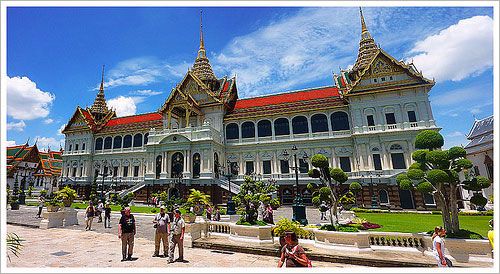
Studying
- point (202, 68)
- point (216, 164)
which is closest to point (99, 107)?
point (202, 68)

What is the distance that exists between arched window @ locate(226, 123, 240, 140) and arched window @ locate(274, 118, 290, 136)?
4.96 meters

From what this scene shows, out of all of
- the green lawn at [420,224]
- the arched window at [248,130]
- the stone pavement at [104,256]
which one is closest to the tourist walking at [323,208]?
the green lawn at [420,224]

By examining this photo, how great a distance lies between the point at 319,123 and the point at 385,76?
331 inches

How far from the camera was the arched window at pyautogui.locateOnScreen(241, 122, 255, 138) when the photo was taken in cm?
3159

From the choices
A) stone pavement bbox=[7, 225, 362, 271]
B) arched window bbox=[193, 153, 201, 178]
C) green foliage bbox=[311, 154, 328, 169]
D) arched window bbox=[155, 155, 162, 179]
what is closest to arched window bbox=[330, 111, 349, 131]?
arched window bbox=[193, 153, 201, 178]

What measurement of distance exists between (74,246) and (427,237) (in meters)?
12.5

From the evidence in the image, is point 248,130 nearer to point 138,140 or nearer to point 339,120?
point 339,120

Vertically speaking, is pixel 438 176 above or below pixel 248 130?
below

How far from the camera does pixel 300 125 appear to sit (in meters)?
30.0

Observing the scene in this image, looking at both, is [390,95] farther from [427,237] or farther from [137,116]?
[137,116]

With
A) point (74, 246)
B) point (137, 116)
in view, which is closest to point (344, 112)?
point (74, 246)

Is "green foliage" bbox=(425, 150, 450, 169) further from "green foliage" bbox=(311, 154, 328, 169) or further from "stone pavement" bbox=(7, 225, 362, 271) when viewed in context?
"stone pavement" bbox=(7, 225, 362, 271)

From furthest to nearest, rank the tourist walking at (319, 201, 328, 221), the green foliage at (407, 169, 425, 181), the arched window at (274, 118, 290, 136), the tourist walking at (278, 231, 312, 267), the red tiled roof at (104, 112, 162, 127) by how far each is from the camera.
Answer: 1. the red tiled roof at (104, 112, 162, 127)
2. the arched window at (274, 118, 290, 136)
3. the tourist walking at (319, 201, 328, 221)
4. the green foliage at (407, 169, 425, 181)
5. the tourist walking at (278, 231, 312, 267)

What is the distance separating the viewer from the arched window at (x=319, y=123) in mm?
28997
